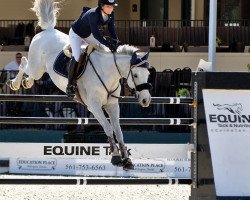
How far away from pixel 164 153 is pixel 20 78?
2.98 meters

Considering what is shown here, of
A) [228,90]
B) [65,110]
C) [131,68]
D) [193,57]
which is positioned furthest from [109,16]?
[193,57]

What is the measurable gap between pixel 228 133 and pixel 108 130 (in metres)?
1.51

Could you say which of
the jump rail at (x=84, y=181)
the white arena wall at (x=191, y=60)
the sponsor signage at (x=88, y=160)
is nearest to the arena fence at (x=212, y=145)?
the jump rail at (x=84, y=181)

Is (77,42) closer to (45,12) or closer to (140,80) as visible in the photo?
(140,80)

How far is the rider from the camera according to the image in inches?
356

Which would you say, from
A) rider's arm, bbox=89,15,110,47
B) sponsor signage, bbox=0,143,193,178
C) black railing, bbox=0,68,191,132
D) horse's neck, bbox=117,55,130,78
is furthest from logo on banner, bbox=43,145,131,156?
rider's arm, bbox=89,15,110,47

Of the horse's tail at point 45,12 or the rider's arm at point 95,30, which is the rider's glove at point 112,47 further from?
the horse's tail at point 45,12

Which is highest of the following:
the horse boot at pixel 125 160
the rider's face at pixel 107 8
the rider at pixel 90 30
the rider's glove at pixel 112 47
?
the rider's face at pixel 107 8

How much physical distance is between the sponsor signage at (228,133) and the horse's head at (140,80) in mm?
1036

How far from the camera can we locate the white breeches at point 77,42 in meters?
9.46

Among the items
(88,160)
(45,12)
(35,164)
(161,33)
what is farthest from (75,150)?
(161,33)

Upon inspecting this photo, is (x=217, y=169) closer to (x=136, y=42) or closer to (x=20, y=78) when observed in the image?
(x=20, y=78)

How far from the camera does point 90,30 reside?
9500 millimetres

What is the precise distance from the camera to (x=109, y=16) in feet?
30.4
